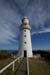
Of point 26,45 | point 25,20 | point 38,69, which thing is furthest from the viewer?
point 25,20

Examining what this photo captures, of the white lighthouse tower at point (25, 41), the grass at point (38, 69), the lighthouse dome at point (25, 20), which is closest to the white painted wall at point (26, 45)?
the white lighthouse tower at point (25, 41)

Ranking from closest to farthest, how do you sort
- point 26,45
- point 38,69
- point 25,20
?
point 38,69
point 26,45
point 25,20

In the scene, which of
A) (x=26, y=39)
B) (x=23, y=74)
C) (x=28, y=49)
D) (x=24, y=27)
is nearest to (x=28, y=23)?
(x=24, y=27)

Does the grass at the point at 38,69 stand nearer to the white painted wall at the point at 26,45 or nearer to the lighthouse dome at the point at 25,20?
the white painted wall at the point at 26,45

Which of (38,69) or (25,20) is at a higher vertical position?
(25,20)

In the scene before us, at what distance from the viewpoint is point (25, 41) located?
1019 inches

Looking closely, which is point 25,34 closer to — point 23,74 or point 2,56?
point 2,56

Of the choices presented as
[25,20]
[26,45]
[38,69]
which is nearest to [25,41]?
[26,45]

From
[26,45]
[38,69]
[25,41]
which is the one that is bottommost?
[38,69]

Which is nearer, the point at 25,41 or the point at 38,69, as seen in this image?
the point at 38,69

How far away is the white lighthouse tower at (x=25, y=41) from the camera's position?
25.6 metres

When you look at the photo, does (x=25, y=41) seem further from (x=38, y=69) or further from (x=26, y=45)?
(x=38, y=69)

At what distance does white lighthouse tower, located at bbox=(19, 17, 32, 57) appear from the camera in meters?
25.6

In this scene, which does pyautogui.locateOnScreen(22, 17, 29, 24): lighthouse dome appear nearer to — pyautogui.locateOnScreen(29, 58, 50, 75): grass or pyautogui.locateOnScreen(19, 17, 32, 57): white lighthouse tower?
pyautogui.locateOnScreen(19, 17, 32, 57): white lighthouse tower
